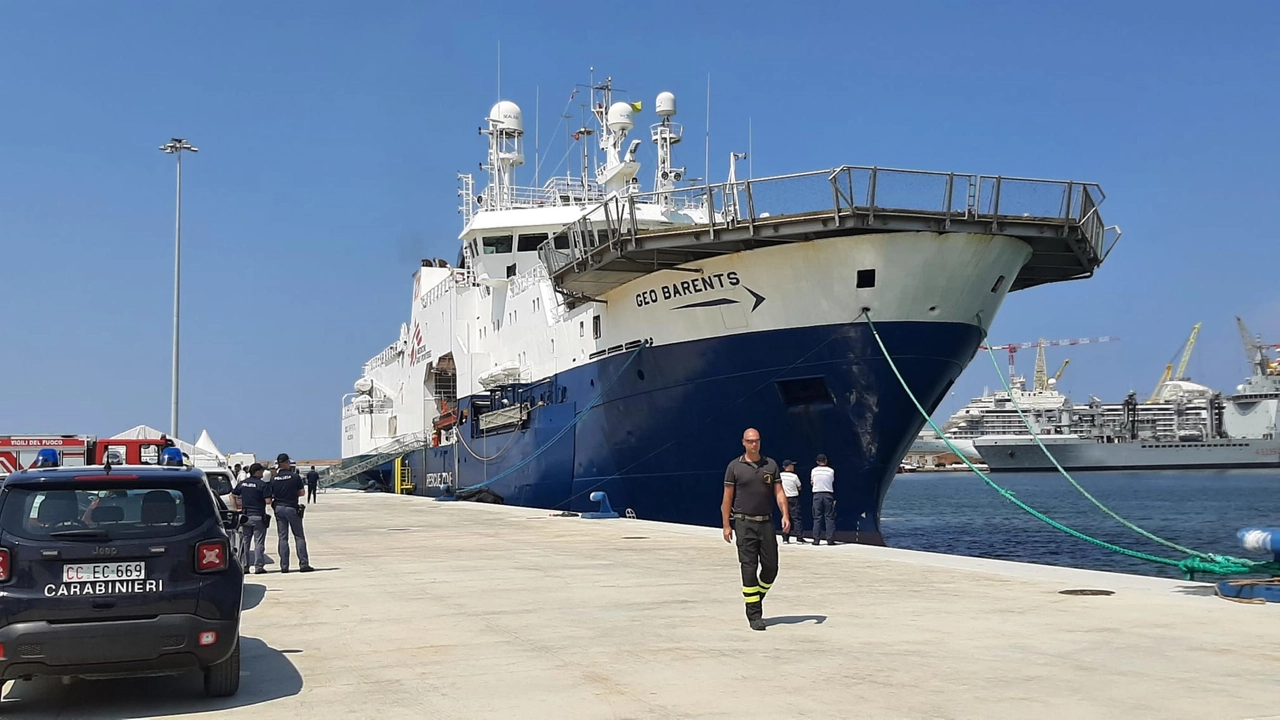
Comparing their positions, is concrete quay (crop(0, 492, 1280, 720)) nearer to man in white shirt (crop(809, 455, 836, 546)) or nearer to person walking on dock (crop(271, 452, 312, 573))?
person walking on dock (crop(271, 452, 312, 573))

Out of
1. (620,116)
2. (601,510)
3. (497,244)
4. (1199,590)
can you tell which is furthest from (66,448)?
(620,116)

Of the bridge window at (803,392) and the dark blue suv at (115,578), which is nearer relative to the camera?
the dark blue suv at (115,578)

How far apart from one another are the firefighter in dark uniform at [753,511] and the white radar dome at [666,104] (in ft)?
82.0

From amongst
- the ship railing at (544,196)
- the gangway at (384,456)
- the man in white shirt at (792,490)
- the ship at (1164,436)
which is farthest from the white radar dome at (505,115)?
the ship at (1164,436)

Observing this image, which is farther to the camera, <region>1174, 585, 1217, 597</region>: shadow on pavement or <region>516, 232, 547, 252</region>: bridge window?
<region>516, 232, 547, 252</region>: bridge window

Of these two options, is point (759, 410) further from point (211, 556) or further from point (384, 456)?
point (384, 456)

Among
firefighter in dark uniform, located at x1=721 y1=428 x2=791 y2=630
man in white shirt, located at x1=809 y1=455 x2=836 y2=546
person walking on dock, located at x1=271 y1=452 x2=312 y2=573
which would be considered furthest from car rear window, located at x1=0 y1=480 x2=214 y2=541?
man in white shirt, located at x1=809 y1=455 x2=836 y2=546

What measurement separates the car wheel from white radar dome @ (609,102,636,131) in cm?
2829

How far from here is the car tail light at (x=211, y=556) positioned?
6.38m

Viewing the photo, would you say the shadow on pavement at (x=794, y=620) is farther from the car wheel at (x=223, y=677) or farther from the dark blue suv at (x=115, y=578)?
the dark blue suv at (x=115, y=578)

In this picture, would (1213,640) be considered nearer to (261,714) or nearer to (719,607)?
(719,607)

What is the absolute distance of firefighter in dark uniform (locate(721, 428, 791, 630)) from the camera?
9062mm

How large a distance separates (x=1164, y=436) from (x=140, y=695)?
134047 millimetres

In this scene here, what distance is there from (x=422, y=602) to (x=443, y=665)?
11.3 feet
